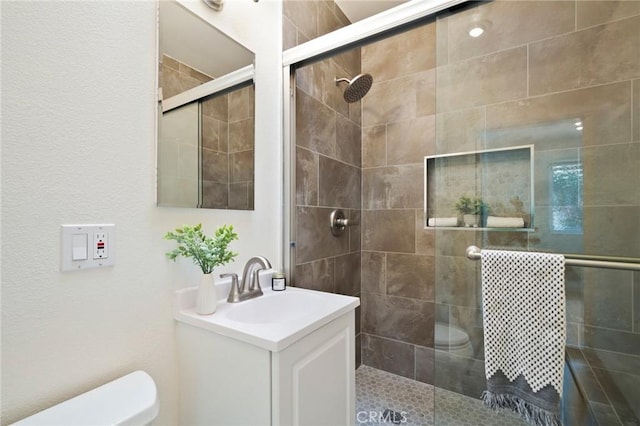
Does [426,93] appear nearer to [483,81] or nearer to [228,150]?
[483,81]

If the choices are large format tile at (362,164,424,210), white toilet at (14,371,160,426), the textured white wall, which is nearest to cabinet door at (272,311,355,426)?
white toilet at (14,371,160,426)

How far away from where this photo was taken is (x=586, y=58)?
128 centimetres

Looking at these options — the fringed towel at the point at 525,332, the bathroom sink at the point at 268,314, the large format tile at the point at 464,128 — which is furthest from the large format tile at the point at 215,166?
the fringed towel at the point at 525,332

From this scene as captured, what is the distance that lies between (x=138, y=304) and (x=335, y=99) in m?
1.62

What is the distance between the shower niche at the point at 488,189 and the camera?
4.44 feet

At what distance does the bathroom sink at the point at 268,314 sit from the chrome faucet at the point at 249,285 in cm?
3

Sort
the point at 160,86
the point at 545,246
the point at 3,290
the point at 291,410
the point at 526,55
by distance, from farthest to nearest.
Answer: the point at 526,55
the point at 545,246
the point at 160,86
the point at 291,410
the point at 3,290

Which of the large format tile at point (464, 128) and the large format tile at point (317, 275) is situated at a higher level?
the large format tile at point (464, 128)

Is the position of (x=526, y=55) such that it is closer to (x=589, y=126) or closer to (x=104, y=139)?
(x=589, y=126)

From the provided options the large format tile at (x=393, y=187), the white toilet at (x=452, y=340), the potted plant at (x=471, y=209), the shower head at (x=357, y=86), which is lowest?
the white toilet at (x=452, y=340)

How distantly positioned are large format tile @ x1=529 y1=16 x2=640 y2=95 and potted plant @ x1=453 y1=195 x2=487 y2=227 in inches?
23.1

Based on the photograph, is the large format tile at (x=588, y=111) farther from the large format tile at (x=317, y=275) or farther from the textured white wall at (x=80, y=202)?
the textured white wall at (x=80, y=202)

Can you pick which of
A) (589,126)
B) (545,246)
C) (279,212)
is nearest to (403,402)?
(545,246)

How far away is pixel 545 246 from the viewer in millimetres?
1271
